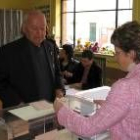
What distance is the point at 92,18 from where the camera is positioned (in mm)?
6191

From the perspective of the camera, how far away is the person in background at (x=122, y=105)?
97 centimetres

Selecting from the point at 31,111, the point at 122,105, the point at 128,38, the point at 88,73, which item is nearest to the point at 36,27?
the point at 31,111

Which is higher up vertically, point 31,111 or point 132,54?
point 132,54

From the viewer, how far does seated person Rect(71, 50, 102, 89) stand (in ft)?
11.4

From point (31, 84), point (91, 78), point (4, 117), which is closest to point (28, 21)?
point (31, 84)

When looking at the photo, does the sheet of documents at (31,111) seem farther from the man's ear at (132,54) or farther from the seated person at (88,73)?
the seated person at (88,73)

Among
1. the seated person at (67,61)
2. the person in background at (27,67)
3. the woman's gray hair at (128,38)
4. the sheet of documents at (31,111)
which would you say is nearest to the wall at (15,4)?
the seated person at (67,61)

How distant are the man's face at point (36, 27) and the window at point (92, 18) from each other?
3246 mm

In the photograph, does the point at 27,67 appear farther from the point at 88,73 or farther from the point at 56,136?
the point at 88,73

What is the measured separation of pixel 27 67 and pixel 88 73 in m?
1.62

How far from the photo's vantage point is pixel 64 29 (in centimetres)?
708

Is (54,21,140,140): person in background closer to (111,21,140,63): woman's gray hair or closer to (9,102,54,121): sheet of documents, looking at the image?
(111,21,140,63): woman's gray hair

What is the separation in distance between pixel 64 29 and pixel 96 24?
1.24m

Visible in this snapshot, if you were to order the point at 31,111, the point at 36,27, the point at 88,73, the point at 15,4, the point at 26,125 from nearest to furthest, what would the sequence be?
1. the point at 26,125
2. the point at 31,111
3. the point at 36,27
4. the point at 88,73
5. the point at 15,4
